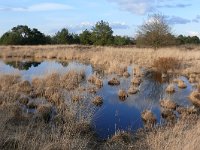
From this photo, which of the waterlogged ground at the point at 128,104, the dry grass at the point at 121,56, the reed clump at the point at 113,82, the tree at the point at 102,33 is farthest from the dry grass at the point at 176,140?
the tree at the point at 102,33

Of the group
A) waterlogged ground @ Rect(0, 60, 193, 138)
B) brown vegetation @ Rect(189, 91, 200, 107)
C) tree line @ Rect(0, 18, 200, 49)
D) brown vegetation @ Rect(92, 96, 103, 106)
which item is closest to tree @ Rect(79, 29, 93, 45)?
tree line @ Rect(0, 18, 200, 49)

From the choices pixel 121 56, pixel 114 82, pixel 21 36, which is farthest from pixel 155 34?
pixel 21 36

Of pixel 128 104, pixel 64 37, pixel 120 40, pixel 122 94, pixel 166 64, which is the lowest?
pixel 128 104

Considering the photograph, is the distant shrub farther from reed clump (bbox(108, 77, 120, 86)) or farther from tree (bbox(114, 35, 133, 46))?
tree (bbox(114, 35, 133, 46))

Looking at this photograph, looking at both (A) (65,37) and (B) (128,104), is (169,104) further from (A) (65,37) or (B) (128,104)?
(A) (65,37)

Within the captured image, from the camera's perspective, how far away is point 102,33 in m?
52.1

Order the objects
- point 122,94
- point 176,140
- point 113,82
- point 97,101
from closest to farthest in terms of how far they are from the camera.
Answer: point 176,140 < point 97,101 < point 122,94 < point 113,82

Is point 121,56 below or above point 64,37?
below

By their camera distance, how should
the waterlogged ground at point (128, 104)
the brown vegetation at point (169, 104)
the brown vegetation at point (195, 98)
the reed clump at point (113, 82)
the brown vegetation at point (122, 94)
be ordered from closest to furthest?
the waterlogged ground at point (128, 104), the brown vegetation at point (169, 104), the brown vegetation at point (195, 98), the brown vegetation at point (122, 94), the reed clump at point (113, 82)

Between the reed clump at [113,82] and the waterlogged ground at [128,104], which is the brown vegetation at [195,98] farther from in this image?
the reed clump at [113,82]

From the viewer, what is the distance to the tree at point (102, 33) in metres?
51.9

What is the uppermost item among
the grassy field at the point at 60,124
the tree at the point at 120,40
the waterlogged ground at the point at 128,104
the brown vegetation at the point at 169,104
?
the tree at the point at 120,40

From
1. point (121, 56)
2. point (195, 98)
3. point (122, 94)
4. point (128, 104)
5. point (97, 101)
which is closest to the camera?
point (97, 101)

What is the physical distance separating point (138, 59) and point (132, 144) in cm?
2106
